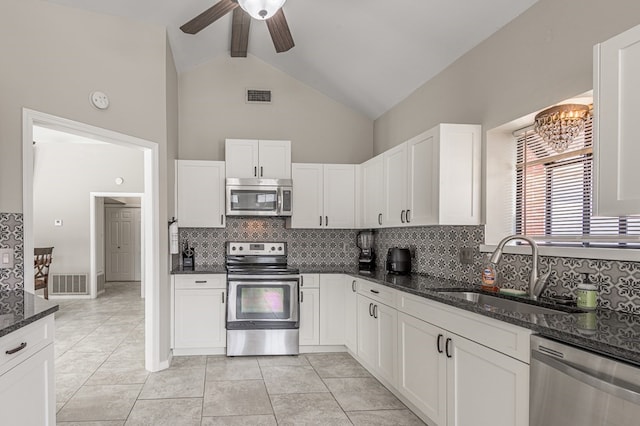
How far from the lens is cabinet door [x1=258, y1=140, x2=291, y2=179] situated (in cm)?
462

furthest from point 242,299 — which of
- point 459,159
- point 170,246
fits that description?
point 459,159

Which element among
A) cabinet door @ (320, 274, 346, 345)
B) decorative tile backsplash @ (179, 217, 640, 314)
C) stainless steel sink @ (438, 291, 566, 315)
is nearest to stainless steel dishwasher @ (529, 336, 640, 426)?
stainless steel sink @ (438, 291, 566, 315)

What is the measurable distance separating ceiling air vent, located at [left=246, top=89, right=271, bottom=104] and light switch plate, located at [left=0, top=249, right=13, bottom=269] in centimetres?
308

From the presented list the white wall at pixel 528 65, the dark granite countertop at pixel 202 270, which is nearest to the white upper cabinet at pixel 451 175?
the white wall at pixel 528 65

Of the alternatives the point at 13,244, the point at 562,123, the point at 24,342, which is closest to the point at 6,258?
the point at 13,244

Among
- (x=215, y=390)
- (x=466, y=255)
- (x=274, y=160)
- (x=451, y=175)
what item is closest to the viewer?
(x=451, y=175)

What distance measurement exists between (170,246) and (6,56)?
6.73ft

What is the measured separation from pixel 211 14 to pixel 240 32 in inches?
45.2

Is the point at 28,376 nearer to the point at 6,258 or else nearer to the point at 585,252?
the point at 6,258

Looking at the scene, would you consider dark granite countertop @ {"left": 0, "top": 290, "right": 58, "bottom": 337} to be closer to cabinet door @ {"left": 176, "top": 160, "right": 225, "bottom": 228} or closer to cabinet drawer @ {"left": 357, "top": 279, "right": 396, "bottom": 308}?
cabinet door @ {"left": 176, "top": 160, "right": 225, "bottom": 228}

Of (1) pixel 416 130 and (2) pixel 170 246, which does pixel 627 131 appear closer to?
(1) pixel 416 130

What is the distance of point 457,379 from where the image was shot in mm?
2320

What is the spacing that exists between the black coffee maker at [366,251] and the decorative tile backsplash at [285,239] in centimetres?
24

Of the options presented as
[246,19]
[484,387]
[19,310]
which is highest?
[246,19]
